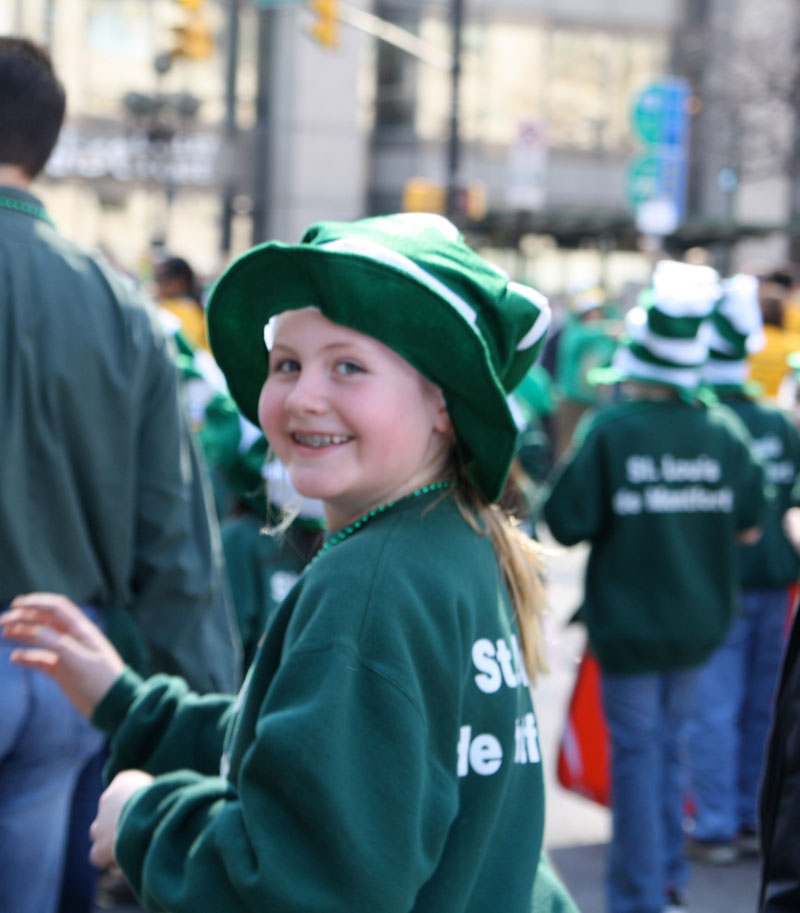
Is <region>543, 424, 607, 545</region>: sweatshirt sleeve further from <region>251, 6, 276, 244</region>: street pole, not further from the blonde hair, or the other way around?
<region>251, 6, 276, 244</region>: street pole

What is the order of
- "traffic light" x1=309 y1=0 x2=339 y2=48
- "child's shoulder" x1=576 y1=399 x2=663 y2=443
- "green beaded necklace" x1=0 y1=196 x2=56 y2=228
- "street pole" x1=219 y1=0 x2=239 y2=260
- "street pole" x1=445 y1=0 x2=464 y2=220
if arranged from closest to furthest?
"green beaded necklace" x1=0 y1=196 x2=56 y2=228
"child's shoulder" x1=576 y1=399 x2=663 y2=443
"traffic light" x1=309 y1=0 x2=339 y2=48
"street pole" x1=445 y1=0 x2=464 y2=220
"street pole" x1=219 y1=0 x2=239 y2=260

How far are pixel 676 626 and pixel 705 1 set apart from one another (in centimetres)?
3556

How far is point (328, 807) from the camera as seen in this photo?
64.3 inches

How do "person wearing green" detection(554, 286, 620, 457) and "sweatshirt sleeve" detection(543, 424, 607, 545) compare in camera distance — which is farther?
"person wearing green" detection(554, 286, 620, 457)

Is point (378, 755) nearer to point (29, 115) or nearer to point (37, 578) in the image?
point (37, 578)

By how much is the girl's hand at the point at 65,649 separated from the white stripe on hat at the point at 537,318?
81 centimetres

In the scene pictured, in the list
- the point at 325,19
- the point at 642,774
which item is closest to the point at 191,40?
the point at 325,19

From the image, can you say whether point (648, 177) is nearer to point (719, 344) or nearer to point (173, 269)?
point (173, 269)

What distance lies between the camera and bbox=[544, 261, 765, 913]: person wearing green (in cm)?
442

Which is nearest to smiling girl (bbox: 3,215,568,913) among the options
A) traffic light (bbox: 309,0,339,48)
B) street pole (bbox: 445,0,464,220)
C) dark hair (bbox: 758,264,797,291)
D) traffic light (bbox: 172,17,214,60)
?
dark hair (bbox: 758,264,797,291)

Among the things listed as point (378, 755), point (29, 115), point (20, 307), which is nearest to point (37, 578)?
point (20, 307)

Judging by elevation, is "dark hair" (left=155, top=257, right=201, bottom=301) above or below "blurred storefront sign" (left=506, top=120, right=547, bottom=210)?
below

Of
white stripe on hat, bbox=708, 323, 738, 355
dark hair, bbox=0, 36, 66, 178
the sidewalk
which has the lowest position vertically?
the sidewalk

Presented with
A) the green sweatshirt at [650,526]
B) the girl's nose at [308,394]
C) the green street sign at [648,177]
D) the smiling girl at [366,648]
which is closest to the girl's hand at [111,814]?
the smiling girl at [366,648]
